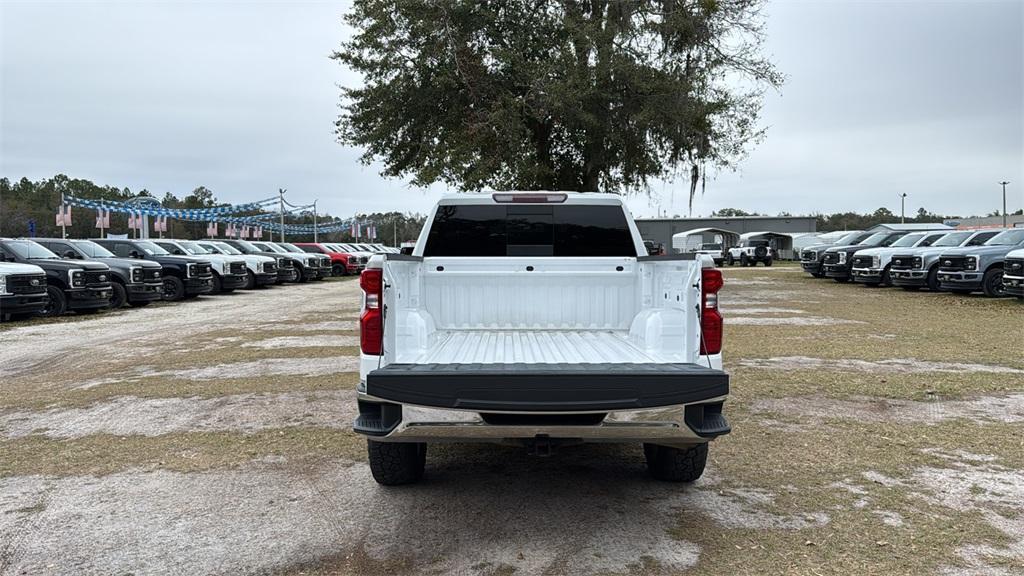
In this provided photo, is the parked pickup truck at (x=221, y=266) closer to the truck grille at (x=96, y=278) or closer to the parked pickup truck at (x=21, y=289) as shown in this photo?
the truck grille at (x=96, y=278)

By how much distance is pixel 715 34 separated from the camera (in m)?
20.7

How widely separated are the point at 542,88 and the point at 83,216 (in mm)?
90189

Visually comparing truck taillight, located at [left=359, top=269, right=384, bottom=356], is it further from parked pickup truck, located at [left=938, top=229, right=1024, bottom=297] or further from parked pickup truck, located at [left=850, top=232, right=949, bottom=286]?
parked pickup truck, located at [left=850, top=232, right=949, bottom=286]

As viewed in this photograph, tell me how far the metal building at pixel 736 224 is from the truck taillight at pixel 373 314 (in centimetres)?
6501

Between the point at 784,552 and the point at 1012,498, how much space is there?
172cm

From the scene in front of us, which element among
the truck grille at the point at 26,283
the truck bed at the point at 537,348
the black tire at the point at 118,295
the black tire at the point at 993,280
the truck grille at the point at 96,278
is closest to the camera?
the truck bed at the point at 537,348

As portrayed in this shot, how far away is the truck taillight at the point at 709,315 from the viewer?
13.3 feet

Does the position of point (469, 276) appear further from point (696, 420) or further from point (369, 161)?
point (369, 161)

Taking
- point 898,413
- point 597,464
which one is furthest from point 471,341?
point 898,413

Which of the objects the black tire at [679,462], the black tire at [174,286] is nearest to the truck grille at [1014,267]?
the black tire at [679,462]

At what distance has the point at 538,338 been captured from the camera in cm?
499

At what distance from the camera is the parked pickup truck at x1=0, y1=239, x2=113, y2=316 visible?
1478 cm

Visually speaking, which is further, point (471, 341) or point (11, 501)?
point (471, 341)

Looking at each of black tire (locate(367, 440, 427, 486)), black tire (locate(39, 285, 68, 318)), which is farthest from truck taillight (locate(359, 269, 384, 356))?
black tire (locate(39, 285, 68, 318))
